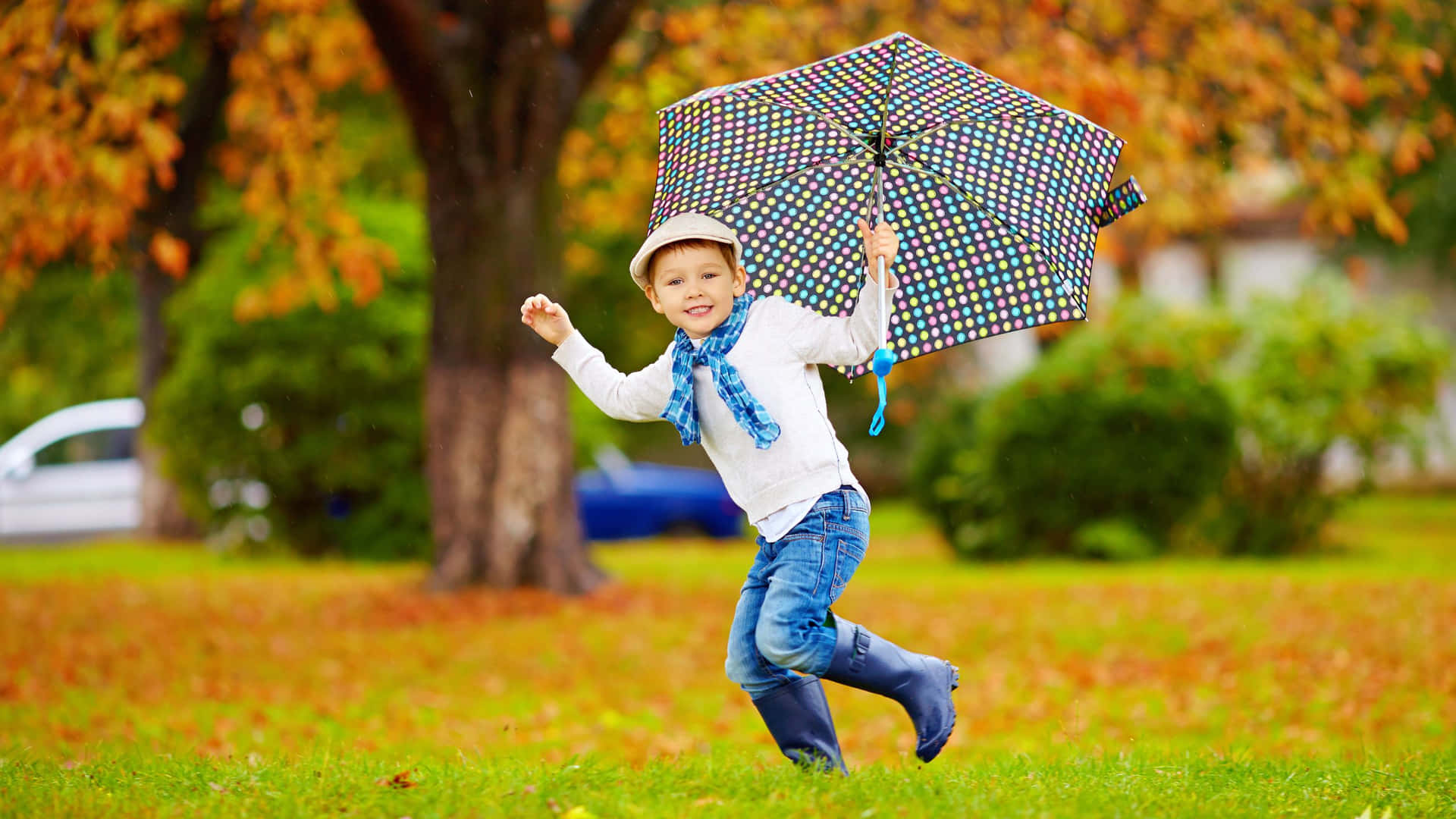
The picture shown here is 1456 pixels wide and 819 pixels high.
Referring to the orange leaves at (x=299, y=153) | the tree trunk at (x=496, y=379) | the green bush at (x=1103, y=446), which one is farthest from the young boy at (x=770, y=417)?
the green bush at (x=1103, y=446)

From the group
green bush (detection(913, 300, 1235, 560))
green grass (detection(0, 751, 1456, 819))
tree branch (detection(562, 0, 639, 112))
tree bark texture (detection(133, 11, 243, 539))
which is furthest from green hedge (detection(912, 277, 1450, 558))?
tree bark texture (detection(133, 11, 243, 539))

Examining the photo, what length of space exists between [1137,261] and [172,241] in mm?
18400

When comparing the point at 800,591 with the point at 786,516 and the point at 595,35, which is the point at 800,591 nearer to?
the point at 786,516

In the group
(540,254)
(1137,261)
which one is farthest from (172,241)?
(1137,261)

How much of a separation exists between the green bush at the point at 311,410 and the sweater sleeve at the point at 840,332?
11575 mm

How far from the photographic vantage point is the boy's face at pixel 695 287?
406 centimetres

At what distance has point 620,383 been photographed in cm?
409

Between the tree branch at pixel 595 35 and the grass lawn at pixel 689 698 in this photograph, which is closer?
the grass lawn at pixel 689 698

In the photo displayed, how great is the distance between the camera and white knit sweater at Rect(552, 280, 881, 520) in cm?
402

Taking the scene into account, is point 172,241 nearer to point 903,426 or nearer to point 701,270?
point 701,270

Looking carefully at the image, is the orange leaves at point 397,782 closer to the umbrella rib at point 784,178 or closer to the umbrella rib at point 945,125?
the umbrella rib at point 784,178

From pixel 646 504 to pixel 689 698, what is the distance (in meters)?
10.8

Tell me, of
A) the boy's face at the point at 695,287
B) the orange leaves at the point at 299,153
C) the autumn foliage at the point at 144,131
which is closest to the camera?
the boy's face at the point at 695,287

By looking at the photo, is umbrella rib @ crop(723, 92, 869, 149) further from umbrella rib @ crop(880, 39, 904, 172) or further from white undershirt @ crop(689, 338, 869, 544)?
white undershirt @ crop(689, 338, 869, 544)
